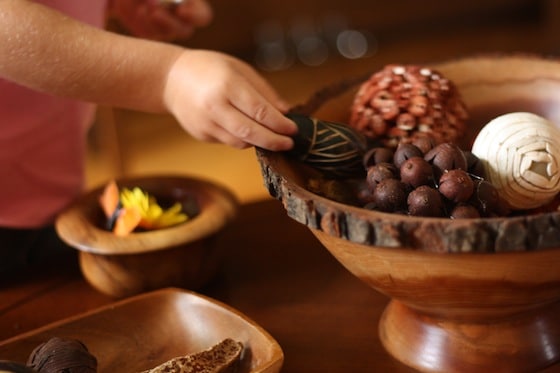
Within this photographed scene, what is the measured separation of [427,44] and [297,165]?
82.3 inches

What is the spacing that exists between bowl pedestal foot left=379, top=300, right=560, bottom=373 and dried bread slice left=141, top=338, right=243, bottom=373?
156mm

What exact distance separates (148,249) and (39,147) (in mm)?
281

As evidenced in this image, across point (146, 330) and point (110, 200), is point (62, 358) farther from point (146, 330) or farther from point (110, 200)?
point (110, 200)

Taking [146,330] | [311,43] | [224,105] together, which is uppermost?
[224,105]

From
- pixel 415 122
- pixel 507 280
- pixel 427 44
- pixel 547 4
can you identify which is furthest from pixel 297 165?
Answer: pixel 547 4

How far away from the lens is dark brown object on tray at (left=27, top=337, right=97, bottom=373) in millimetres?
621

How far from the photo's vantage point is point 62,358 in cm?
63

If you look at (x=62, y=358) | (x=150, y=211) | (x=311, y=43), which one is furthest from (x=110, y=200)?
(x=311, y=43)

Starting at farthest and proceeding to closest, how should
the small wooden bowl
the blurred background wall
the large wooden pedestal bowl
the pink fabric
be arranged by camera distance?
the blurred background wall < the pink fabric < the small wooden bowl < the large wooden pedestal bowl

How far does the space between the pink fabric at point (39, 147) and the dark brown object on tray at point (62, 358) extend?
13.1 inches

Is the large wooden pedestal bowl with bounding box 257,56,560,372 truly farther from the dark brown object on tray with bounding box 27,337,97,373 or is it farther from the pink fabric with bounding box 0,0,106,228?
the pink fabric with bounding box 0,0,106,228

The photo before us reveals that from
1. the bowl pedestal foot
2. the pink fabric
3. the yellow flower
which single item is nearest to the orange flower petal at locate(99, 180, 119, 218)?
the yellow flower

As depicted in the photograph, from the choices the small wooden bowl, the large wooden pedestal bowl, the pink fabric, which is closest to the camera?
the large wooden pedestal bowl

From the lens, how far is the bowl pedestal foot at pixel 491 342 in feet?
2.12
